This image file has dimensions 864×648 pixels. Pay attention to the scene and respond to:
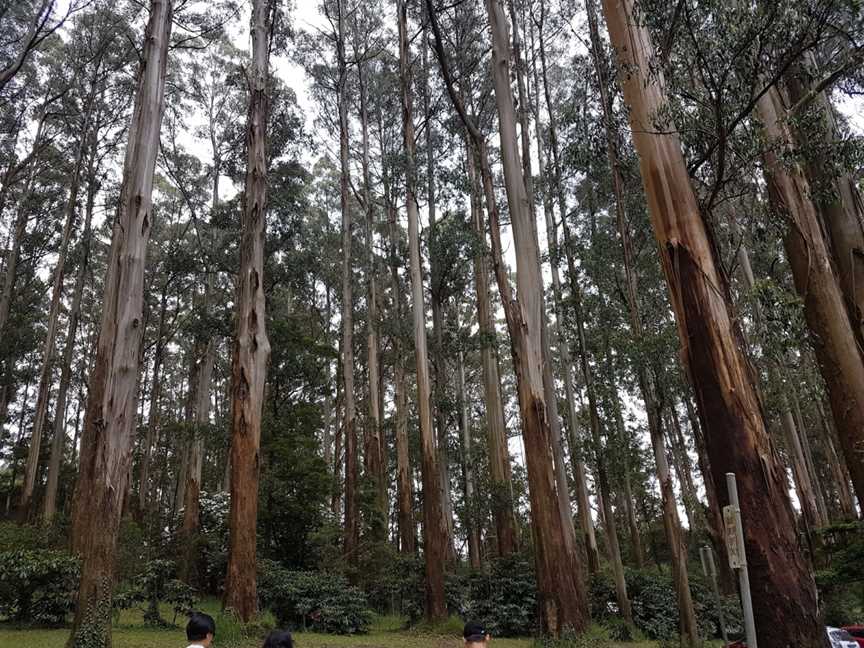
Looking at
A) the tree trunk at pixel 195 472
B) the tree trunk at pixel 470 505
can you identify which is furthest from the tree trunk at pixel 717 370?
the tree trunk at pixel 195 472

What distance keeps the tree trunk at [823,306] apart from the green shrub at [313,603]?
29.8 ft

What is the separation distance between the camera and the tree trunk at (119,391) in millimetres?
6227

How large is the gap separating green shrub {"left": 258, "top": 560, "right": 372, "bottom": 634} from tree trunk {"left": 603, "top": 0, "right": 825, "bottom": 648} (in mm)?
9058

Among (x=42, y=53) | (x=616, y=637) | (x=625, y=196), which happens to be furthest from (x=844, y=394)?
(x=42, y=53)

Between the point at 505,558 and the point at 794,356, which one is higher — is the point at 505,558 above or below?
below

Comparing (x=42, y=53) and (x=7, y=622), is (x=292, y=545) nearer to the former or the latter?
(x=7, y=622)

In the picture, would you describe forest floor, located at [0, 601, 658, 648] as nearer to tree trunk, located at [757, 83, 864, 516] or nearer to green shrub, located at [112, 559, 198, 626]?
green shrub, located at [112, 559, 198, 626]

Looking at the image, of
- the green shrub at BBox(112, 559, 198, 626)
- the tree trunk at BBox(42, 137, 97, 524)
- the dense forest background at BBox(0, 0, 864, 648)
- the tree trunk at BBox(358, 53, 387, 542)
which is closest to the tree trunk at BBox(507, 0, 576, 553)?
the dense forest background at BBox(0, 0, 864, 648)

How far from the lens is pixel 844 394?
777cm

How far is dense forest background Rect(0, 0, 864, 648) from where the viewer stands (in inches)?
249

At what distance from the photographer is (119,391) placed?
6.88 m

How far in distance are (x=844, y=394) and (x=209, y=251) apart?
17196 mm

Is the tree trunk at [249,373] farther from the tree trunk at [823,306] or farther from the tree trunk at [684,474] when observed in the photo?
the tree trunk at [684,474]

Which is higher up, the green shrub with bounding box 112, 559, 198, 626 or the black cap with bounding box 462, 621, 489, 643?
the green shrub with bounding box 112, 559, 198, 626
